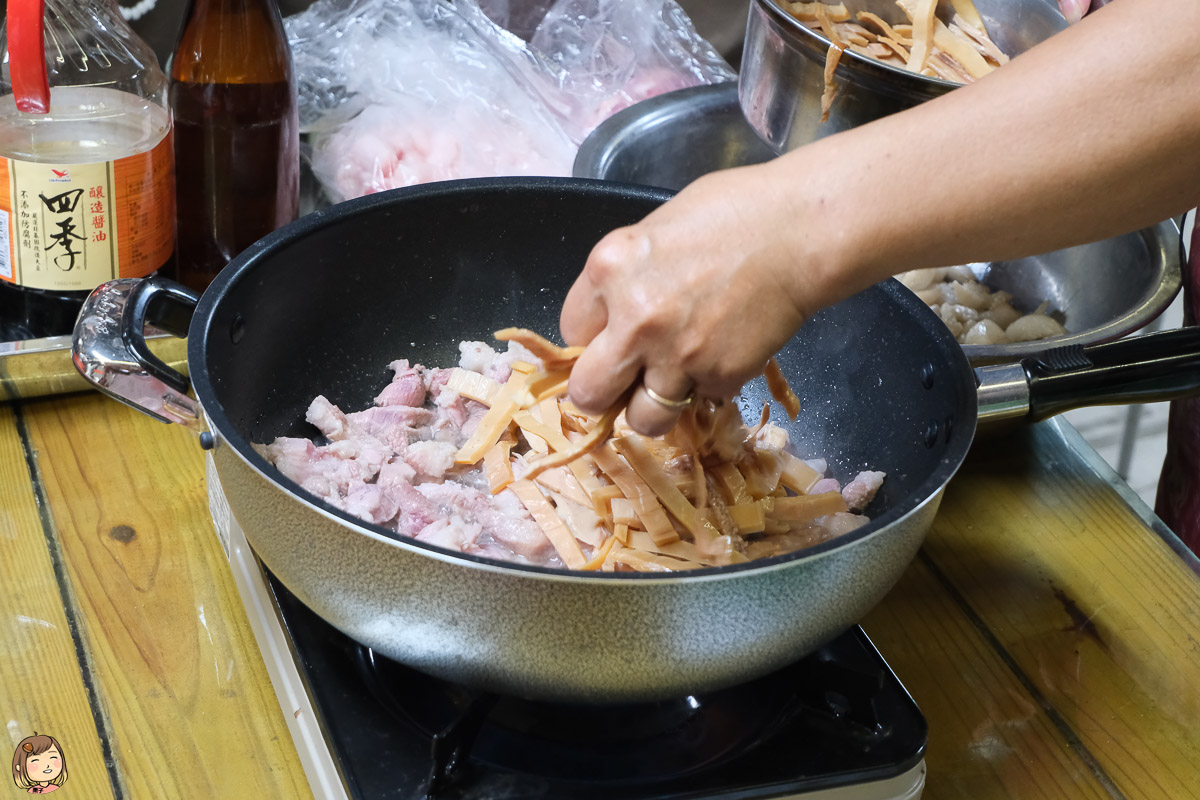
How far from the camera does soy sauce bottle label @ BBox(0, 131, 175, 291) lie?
837mm

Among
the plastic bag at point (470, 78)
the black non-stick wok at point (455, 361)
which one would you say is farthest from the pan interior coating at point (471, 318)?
the plastic bag at point (470, 78)

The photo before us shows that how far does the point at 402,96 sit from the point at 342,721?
0.84 m

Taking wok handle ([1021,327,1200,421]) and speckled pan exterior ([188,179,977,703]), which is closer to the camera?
speckled pan exterior ([188,179,977,703])

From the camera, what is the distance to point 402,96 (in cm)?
122

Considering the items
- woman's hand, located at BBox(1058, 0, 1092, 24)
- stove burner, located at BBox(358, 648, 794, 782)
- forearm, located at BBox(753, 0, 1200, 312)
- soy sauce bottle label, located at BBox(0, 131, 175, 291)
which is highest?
forearm, located at BBox(753, 0, 1200, 312)

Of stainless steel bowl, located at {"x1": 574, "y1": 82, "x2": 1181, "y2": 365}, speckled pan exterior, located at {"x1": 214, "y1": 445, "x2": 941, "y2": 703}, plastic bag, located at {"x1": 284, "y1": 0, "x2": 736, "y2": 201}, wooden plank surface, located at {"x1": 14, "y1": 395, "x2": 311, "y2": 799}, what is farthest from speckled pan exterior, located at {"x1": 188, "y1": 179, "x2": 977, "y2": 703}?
plastic bag, located at {"x1": 284, "y1": 0, "x2": 736, "y2": 201}

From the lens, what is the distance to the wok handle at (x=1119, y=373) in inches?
27.2

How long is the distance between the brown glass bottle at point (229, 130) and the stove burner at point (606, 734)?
0.53m

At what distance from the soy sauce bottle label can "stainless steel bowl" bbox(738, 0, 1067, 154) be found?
0.52m

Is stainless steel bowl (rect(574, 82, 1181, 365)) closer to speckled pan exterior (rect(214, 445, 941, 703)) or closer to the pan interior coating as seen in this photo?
the pan interior coating

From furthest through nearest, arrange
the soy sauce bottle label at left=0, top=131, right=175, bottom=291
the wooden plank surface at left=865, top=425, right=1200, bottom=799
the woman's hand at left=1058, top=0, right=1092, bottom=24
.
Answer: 1. the woman's hand at left=1058, top=0, right=1092, bottom=24
2. the soy sauce bottle label at left=0, top=131, right=175, bottom=291
3. the wooden plank surface at left=865, top=425, right=1200, bottom=799

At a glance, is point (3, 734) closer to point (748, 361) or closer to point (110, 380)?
point (110, 380)

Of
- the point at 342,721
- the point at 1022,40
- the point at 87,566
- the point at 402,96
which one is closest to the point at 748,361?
the point at 342,721

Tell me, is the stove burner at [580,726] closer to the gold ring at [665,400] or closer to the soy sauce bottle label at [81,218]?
the gold ring at [665,400]
